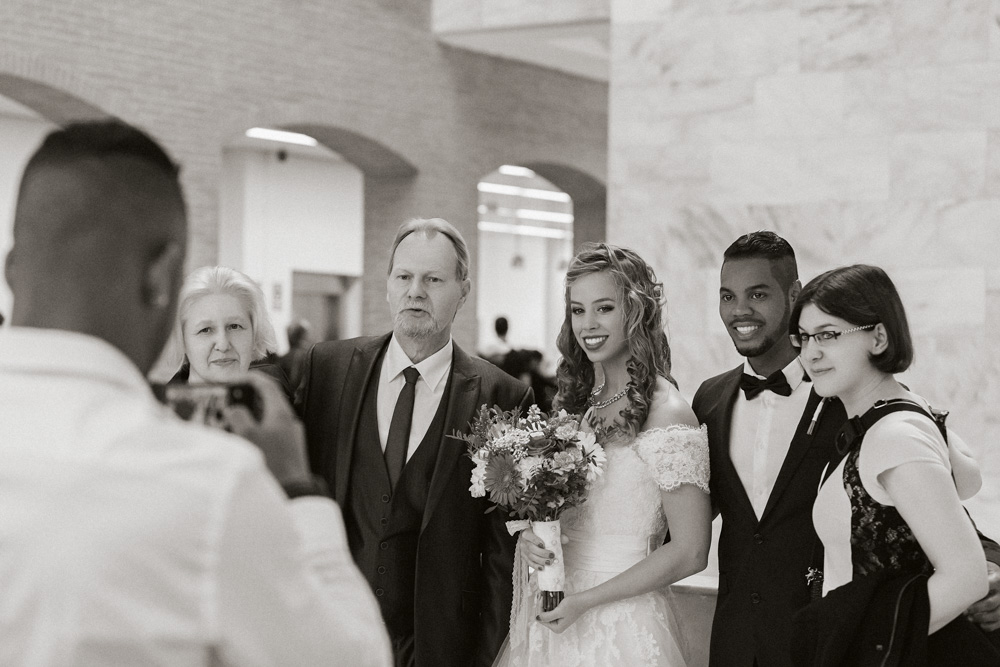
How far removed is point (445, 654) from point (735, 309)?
136 centimetres

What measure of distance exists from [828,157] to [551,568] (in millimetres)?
5688

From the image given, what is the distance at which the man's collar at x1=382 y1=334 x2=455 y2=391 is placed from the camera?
3.75 m

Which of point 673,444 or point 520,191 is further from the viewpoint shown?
point 520,191

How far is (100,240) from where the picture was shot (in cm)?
149

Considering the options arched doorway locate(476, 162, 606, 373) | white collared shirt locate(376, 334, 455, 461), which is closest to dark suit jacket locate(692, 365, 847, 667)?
white collared shirt locate(376, 334, 455, 461)

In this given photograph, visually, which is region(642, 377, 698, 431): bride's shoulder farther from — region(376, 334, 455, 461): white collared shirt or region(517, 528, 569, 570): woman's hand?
region(376, 334, 455, 461): white collared shirt

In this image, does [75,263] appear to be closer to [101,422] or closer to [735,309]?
[101,422]

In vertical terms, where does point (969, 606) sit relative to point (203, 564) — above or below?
below

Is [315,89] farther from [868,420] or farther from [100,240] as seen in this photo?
[100,240]

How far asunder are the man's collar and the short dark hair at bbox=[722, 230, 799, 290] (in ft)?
3.11

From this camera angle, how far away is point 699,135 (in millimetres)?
8742

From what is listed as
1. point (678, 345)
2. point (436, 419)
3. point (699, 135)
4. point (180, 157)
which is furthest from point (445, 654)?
point (180, 157)

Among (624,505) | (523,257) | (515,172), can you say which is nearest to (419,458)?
(624,505)

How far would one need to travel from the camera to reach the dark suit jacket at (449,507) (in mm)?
3543
